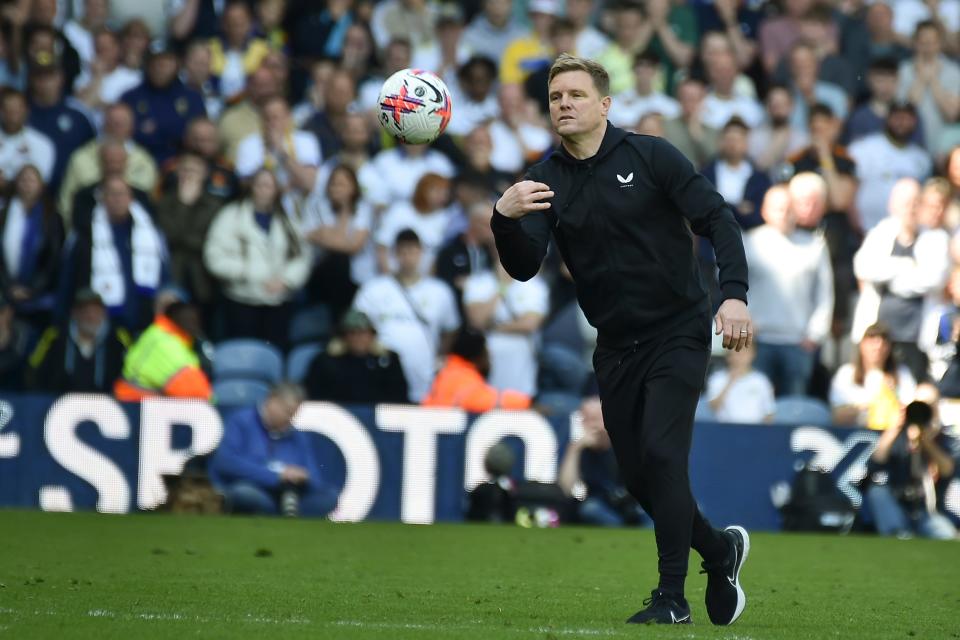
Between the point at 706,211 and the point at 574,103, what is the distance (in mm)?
716

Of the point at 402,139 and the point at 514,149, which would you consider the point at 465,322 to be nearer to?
the point at 514,149

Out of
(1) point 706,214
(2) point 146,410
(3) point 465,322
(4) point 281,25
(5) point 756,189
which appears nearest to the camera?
(1) point 706,214

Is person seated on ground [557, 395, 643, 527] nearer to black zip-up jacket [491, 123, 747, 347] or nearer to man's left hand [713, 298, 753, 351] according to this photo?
black zip-up jacket [491, 123, 747, 347]

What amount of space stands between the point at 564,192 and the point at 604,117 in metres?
0.37

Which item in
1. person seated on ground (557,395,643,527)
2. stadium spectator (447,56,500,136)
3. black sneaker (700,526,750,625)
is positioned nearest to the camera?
black sneaker (700,526,750,625)

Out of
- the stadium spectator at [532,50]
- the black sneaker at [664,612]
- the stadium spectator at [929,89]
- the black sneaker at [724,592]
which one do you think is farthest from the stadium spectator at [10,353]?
the stadium spectator at [929,89]

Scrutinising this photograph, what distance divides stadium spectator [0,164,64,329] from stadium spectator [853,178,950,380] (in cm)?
736

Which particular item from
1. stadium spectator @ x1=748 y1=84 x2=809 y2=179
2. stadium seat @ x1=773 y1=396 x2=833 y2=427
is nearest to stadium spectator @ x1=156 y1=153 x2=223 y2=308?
stadium seat @ x1=773 y1=396 x2=833 y2=427

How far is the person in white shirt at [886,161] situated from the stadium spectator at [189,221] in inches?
249

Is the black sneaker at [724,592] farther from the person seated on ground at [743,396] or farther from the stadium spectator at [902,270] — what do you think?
the stadium spectator at [902,270]

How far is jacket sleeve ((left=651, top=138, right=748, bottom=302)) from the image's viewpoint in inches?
258

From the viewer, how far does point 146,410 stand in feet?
42.9

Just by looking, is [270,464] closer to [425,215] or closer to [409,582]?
[425,215]

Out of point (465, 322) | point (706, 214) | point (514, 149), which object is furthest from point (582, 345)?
point (706, 214)
